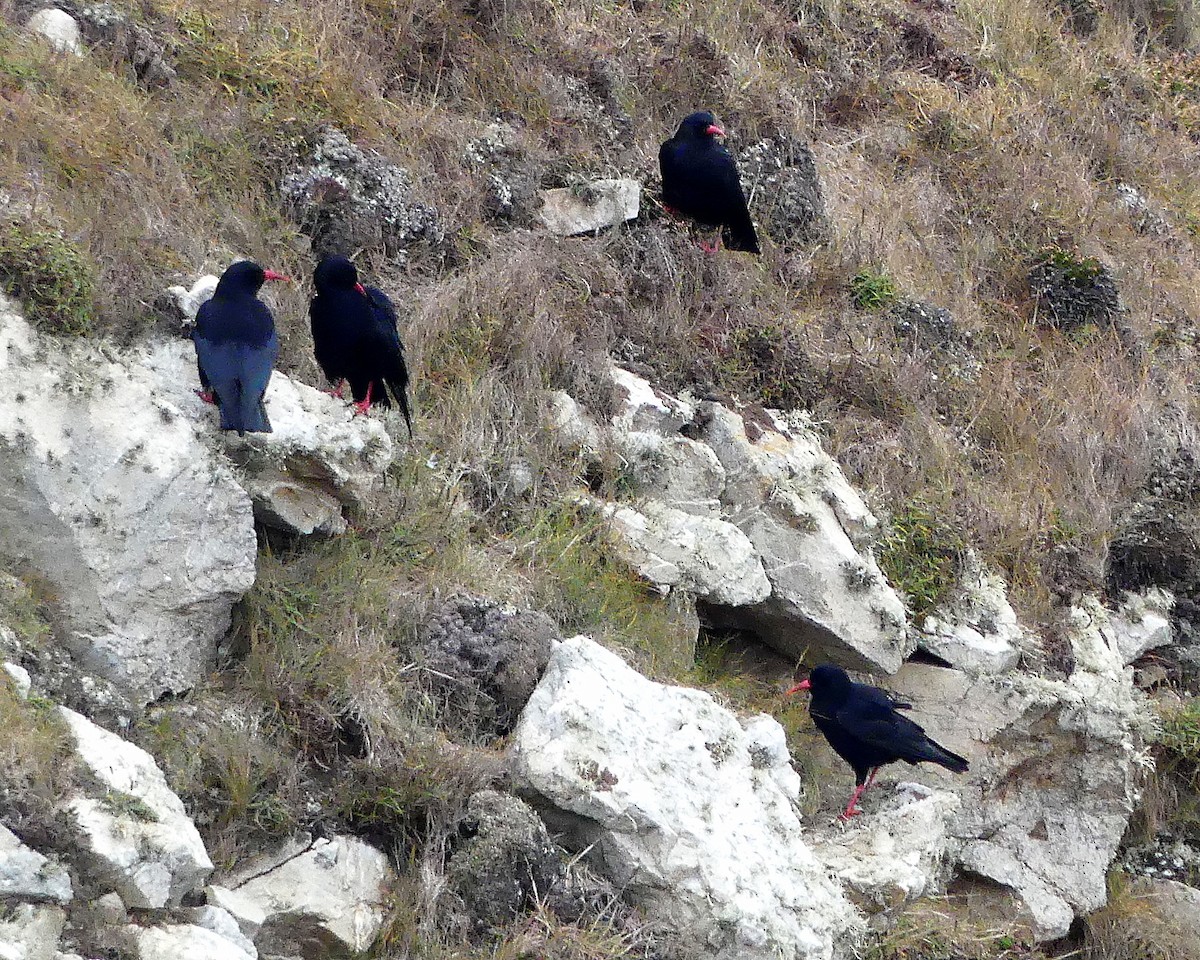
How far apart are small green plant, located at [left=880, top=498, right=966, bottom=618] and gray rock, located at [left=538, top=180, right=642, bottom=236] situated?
7.79 ft

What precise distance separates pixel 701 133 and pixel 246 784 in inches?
205

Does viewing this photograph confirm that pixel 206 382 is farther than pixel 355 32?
No

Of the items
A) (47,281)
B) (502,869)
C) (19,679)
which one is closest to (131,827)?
(19,679)

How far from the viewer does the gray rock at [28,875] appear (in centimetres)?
322

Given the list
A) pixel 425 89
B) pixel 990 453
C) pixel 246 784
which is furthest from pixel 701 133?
pixel 246 784

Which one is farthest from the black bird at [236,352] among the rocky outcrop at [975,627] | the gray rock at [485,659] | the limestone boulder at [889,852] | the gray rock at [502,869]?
the rocky outcrop at [975,627]

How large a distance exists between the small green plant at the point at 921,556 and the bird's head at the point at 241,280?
3.21 metres

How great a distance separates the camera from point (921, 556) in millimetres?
6805

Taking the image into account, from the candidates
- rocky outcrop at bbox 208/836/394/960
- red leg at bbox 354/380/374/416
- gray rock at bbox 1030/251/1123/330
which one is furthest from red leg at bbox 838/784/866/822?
gray rock at bbox 1030/251/1123/330

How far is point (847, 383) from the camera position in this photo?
25.3 ft

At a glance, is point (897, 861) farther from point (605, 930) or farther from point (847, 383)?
point (847, 383)

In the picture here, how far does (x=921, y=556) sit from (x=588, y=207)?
274cm

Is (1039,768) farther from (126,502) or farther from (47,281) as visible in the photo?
(47,281)

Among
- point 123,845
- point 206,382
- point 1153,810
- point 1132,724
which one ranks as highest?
point 206,382
